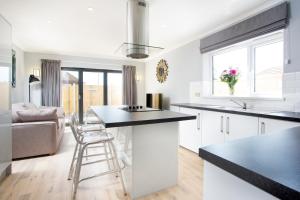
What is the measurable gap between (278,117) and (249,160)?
166 centimetres

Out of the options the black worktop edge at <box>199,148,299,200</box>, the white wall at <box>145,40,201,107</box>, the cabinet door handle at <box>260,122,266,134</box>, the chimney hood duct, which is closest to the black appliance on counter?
the white wall at <box>145,40,201,107</box>

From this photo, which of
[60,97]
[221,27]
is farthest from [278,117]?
[60,97]

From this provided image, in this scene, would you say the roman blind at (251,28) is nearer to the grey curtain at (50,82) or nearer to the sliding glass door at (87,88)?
the sliding glass door at (87,88)

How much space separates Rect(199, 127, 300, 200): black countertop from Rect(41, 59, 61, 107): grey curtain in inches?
212

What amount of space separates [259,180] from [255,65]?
282 cm

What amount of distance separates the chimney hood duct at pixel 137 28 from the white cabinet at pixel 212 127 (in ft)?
4.70

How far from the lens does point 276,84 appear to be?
2.43m

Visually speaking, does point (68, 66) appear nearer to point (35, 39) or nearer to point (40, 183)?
point (35, 39)

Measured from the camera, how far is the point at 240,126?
225cm

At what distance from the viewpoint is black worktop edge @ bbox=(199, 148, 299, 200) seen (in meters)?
0.36

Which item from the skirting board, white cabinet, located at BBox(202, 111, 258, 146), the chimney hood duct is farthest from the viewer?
the chimney hood duct

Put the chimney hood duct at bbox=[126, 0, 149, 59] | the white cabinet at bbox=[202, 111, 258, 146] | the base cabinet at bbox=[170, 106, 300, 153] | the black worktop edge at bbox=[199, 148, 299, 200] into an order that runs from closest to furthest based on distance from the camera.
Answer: the black worktop edge at bbox=[199, 148, 299, 200] → the base cabinet at bbox=[170, 106, 300, 153] → the white cabinet at bbox=[202, 111, 258, 146] → the chimney hood duct at bbox=[126, 0, 149, 59]

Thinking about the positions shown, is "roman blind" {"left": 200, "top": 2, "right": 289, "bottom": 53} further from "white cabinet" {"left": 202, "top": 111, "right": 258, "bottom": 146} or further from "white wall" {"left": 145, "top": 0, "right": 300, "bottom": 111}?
"white cabinet" {"left": 202, "top": 111, "right": 258, "bottom": 146}

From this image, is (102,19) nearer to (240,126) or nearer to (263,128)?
(240,126)
